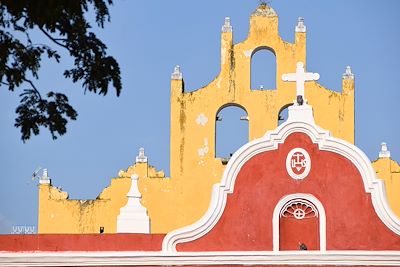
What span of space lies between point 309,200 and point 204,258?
2.19 m

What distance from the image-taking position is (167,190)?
30.9m

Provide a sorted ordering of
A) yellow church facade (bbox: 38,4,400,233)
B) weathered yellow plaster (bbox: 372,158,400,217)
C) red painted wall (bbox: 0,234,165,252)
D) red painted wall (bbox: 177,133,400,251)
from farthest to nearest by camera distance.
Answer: yellow church facade (bbox: 38,4,400,233)
weathered yellow plaster (bbox: 372,158,400,217)
red painted wall (bbox: 0,234,165,252)
red painted wall (bbox: 177,133,400,251)

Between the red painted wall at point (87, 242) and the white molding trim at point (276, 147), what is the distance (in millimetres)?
329

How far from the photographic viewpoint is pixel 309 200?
23188 mm

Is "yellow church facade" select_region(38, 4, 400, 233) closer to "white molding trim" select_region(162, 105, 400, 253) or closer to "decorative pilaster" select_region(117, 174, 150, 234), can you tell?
"decorative pilaster" select_region(117, 174, 150, 234)

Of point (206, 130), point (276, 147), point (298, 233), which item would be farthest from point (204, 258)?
point (206, 130)

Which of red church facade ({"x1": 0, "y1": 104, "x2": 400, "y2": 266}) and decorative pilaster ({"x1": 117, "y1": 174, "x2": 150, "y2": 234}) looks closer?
red church facade ({"x1": 0, "y1": 104, "x2": 400, "y2": 266})

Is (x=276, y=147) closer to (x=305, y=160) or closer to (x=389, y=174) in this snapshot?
(x=305, y=160)

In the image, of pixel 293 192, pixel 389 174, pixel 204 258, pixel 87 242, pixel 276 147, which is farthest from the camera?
pixel 389 174

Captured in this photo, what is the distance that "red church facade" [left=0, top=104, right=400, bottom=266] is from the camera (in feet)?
74.5

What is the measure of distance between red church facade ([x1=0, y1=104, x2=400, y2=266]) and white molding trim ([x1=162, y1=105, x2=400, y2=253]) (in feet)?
0.06

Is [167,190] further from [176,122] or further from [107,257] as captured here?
[107,257]

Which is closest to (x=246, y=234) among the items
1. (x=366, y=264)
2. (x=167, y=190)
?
(x=366, y=264)

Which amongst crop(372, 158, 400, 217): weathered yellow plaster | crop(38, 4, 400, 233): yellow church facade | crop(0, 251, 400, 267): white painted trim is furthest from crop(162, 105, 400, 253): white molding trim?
crop(372, 158, 400, 217): weathered yellow plaster
